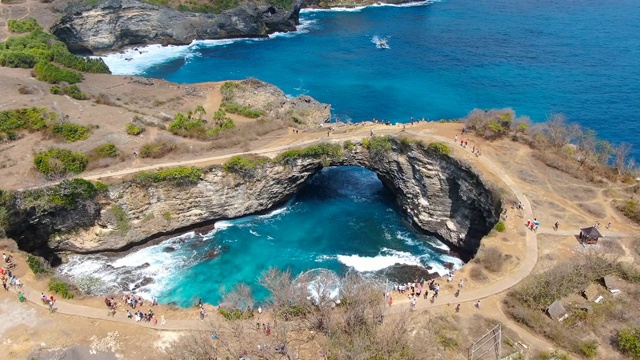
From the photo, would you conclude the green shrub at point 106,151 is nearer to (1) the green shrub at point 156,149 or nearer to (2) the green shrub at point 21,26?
(1) the green shrub at point 156,149

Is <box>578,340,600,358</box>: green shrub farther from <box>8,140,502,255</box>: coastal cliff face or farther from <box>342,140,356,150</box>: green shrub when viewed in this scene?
<box>342,140,356,150</box>: green shrub

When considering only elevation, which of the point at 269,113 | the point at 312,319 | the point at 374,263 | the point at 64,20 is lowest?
the point at 374,263

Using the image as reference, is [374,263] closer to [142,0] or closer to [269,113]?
[269,113]

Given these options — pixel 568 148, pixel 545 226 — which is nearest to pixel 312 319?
pixel 545 226

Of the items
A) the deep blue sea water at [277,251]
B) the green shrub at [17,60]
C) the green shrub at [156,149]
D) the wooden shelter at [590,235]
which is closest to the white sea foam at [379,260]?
the deep blue sea water at [277,251]

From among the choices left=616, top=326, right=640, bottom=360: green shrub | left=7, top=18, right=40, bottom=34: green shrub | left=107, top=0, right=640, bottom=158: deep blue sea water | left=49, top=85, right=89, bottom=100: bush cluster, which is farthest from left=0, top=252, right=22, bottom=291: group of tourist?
left=7, top=18, right=40, bottom=34: green shrub

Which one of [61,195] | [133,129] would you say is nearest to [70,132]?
[133,129]

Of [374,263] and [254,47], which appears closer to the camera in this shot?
[374,263]
